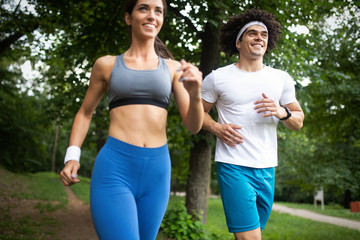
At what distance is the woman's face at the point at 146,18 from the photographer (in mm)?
2496

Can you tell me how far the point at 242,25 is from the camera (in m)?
3.74

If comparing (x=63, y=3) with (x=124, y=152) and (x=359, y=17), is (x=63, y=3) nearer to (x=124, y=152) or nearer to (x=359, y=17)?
(x=124, y=152)

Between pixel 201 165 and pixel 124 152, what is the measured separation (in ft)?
22.2

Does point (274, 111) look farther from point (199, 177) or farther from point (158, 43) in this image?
point (199, 177)

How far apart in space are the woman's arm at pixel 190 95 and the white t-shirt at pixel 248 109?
95 cm

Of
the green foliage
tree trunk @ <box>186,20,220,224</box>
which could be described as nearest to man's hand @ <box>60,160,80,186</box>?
the green foliage

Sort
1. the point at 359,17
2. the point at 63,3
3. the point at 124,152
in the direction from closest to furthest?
the point at 124,152 < the point at 63,3 < the point at 359,17

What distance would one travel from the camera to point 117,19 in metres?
9.02

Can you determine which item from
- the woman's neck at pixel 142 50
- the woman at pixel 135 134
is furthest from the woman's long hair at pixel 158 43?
the woman's neck at pixel 142 50

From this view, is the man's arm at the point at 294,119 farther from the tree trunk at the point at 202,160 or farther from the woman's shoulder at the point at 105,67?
the tree trunk at the point at 202,160

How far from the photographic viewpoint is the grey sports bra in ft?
7.70

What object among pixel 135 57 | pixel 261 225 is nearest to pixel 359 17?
pixel 261 225

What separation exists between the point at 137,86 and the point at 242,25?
1.82 m

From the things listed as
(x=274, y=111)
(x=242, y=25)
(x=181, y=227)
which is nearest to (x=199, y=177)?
(x=181, y=227)
